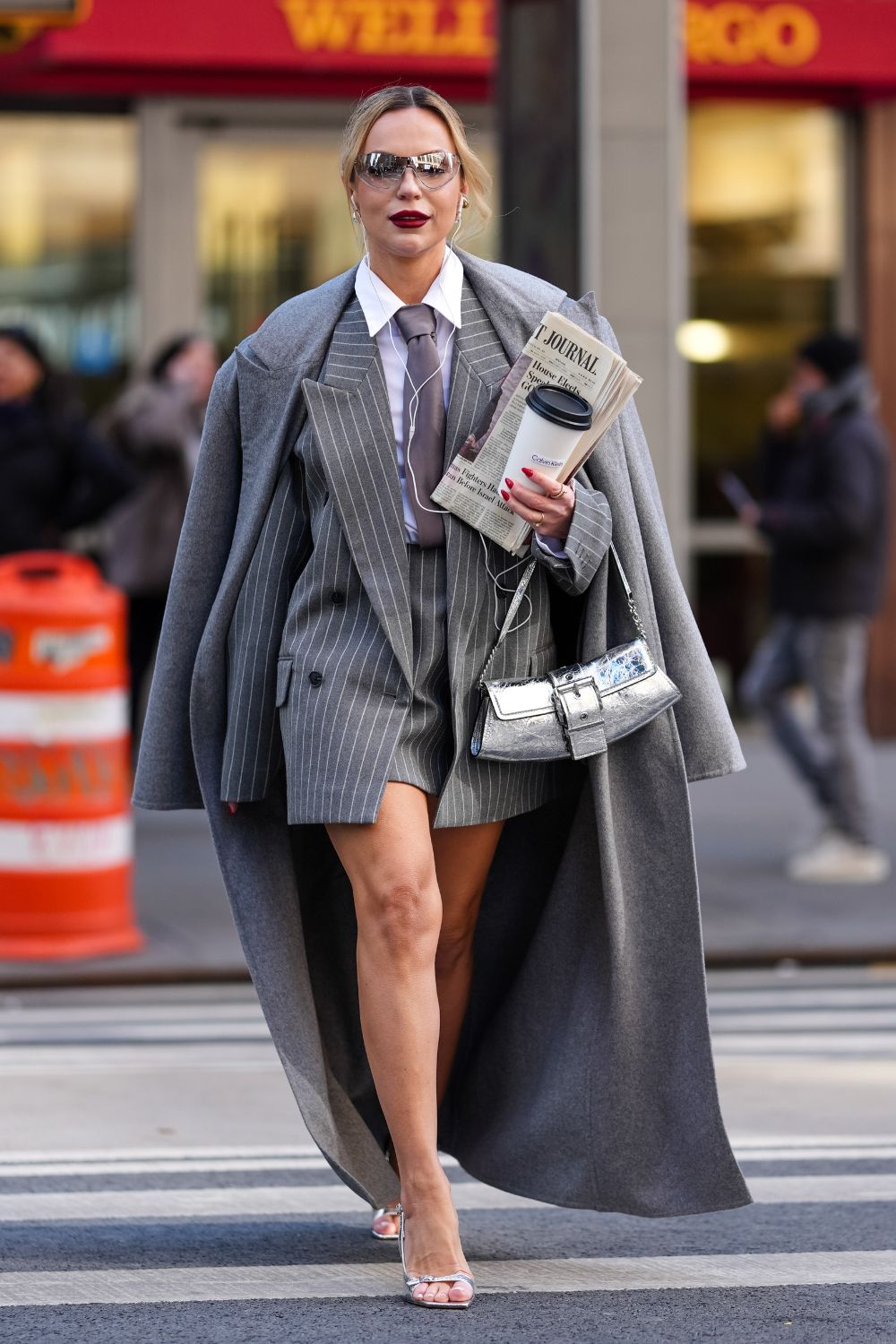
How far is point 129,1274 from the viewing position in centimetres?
420

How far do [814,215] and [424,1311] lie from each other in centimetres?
1023

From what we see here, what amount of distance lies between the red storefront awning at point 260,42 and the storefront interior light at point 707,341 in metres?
1.92

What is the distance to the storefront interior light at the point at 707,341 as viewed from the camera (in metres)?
13.2

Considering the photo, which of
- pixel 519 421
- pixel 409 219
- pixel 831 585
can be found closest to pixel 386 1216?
pixel 519 421

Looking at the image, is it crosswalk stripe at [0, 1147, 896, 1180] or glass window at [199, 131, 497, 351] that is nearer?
crosswalk stripe at [0, 1147, 896, 1180]

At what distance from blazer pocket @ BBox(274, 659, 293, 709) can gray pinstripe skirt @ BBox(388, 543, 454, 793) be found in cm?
21

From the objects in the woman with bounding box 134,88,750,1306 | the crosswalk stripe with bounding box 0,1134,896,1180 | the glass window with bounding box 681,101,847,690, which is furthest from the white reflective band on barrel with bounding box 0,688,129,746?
the glass window with bounding box 681,101,847,690

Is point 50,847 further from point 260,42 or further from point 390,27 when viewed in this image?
point 390,27

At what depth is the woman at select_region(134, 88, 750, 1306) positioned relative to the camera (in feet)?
12.9

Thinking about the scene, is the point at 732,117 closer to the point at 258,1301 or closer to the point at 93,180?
the point at 93,180

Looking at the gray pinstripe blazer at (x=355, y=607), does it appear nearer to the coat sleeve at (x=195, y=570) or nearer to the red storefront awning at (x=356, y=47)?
the coat sleeve at (x=195, y=570)

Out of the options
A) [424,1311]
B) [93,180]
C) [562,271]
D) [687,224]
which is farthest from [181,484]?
[424,1311]

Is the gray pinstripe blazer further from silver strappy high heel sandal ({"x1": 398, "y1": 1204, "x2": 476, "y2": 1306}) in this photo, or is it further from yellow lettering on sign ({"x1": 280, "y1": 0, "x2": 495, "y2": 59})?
yellow lettering on sign ({"x1": 280, "y1": 0, "x2": 495, "y2": 59})

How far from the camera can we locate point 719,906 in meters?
8.45
